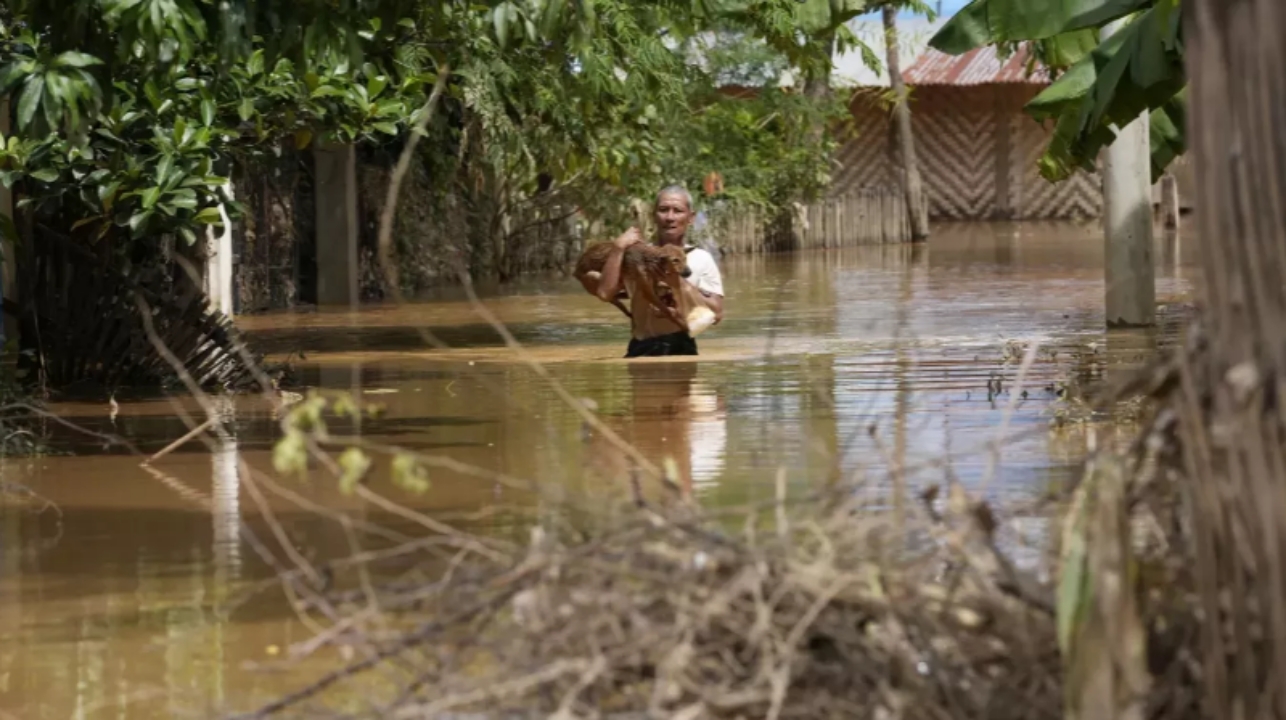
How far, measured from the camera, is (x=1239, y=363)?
3920 millimetres

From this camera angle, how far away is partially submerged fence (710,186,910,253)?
3153cm

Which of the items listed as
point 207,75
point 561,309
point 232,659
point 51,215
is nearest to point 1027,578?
point 232,659

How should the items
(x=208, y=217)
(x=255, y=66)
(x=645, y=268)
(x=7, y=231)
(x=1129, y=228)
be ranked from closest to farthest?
(x=7, y=231) → (x=208, y=217) → (x=255, y=66) → (x=645, y=268) → (x=1129, y=228)

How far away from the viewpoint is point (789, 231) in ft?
109

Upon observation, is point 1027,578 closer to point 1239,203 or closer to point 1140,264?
→ point 1239,203

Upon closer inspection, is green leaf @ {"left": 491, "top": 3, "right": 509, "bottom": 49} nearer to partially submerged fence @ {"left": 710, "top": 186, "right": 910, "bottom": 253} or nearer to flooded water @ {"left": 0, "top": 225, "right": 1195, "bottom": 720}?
flooded water @ {"left": 0, "top": 225, "right": 1195, "bottom": 720}

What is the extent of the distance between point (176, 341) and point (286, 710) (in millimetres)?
7235

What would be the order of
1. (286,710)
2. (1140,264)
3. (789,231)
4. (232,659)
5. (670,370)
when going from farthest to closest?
(789,231), (1140,264), (670,370), (232,659), (286,710)

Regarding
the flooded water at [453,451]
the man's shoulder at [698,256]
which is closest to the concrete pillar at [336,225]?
the flooded water at [453,451]

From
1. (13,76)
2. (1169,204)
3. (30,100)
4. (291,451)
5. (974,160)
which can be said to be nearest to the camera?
(291,451)

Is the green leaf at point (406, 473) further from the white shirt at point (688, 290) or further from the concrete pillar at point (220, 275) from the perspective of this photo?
the concrete pillar at point (220, 275)

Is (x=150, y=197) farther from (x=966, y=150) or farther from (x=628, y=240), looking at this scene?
(x=966, y=150)

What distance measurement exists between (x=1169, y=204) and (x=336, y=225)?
725 inches

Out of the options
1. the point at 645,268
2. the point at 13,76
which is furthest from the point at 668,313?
the point at 13,76
